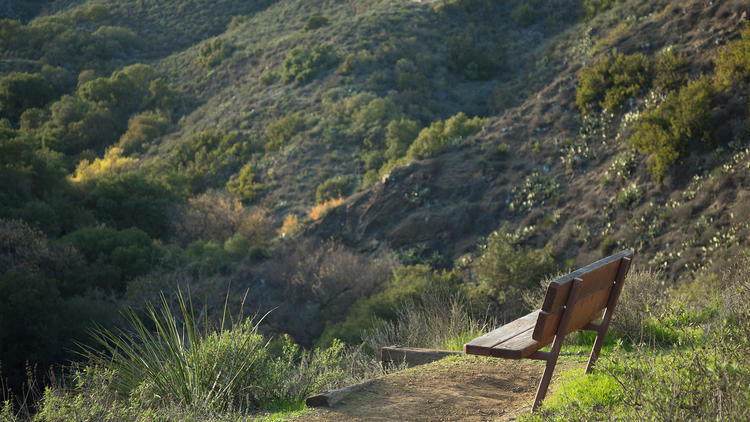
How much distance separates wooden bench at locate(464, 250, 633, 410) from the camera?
363 centimetres

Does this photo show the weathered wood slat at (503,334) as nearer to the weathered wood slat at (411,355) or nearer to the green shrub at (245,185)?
the weathered wood slat at (411,355)

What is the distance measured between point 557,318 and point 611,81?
15.0 meters

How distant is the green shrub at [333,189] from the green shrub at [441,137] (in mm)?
3378

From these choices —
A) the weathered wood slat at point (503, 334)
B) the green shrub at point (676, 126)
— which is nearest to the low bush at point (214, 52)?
the green shrub at point (676, 126)

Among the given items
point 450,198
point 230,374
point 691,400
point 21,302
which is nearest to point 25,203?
point 21,302

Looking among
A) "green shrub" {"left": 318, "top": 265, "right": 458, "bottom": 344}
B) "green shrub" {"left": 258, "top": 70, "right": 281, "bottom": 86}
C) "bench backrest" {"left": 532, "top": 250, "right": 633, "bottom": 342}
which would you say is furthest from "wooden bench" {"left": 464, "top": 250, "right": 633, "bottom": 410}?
"green shrub" {"left": 258, "top": 70, "right": 281, "bottom": 86}

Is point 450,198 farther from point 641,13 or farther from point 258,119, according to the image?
point 258,119

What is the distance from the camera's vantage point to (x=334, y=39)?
34.2m

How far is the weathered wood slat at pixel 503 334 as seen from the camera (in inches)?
152

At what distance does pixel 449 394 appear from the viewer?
4914mm

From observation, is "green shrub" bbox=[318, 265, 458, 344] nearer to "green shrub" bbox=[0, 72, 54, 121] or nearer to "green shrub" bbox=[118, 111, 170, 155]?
"green shrub" bbox=[118, 111, 170, 155]

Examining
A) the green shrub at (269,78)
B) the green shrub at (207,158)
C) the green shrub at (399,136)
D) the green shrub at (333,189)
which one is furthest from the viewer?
the green shrub at (269,78)

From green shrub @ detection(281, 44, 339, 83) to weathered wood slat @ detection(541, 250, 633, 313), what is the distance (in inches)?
1154

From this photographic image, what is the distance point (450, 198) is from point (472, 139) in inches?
112
